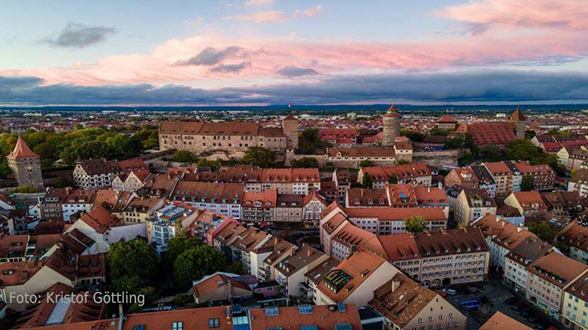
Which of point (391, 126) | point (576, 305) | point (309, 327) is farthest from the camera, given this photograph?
point (391, 126)

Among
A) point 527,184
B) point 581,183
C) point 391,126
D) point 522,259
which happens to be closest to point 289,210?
point 522,259

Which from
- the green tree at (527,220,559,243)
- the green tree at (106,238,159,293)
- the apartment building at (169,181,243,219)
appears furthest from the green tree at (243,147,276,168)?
the green tree at (527,220,559,243)

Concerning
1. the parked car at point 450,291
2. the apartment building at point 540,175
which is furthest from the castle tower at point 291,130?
the parked car at point 450,291

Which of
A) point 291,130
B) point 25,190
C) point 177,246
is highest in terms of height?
point 291,130

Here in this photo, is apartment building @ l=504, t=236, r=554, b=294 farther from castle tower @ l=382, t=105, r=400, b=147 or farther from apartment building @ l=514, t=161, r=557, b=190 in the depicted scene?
castle tower @ l=382, t=105, r=400, b=147

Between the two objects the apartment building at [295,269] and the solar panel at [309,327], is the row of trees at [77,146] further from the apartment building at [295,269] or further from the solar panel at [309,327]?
the solar panel at [309,327]

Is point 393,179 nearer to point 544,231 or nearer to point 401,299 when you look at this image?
point 544,231

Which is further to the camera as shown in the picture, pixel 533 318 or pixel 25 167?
pixel 25 167
